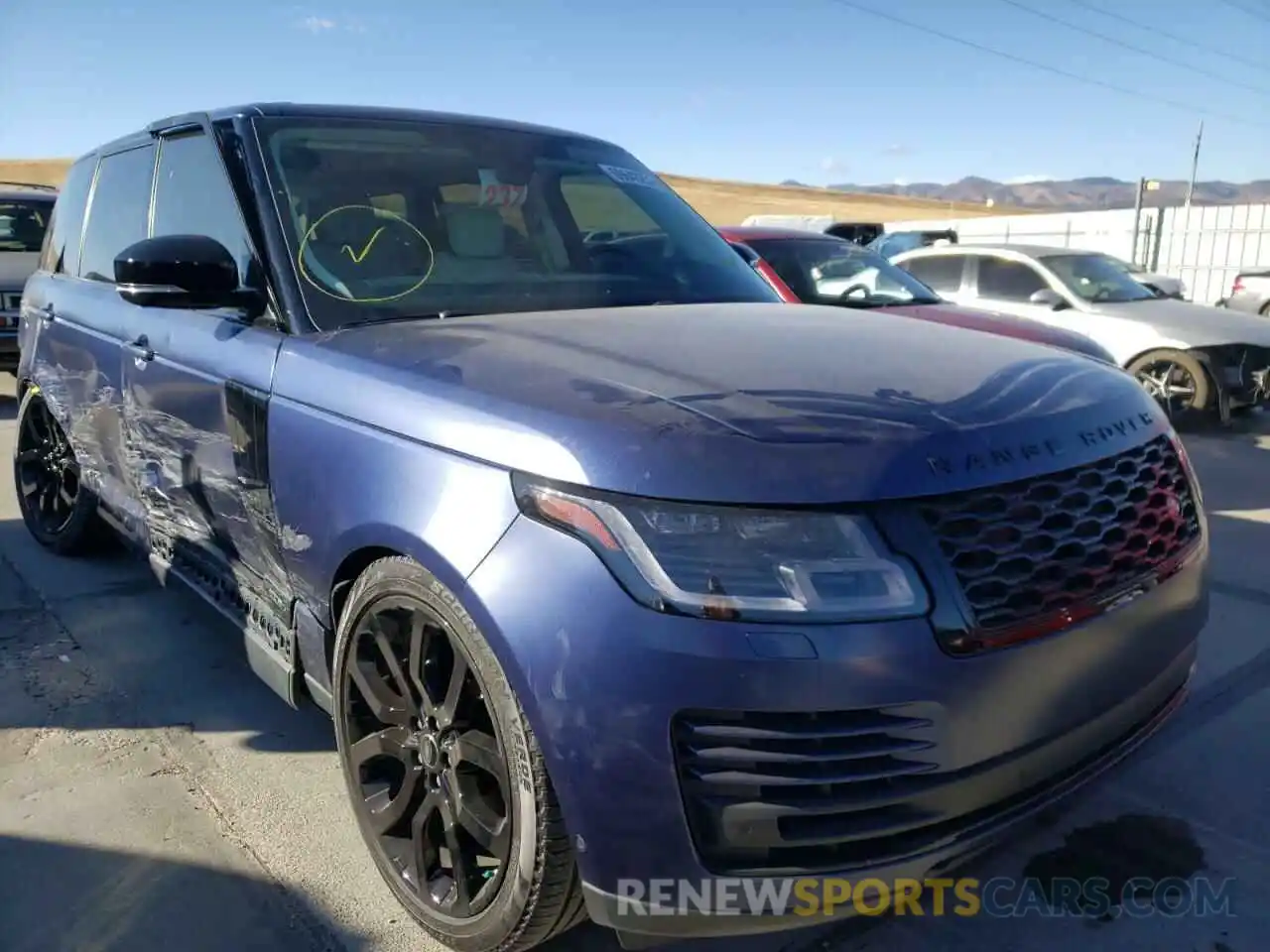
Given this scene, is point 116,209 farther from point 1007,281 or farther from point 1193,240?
point 1193,240

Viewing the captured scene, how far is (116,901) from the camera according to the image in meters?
2.42

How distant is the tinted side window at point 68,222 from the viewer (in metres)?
4.44

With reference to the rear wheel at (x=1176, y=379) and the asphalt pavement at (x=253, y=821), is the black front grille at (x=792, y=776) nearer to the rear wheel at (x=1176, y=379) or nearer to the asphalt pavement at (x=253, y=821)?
the asphalt pavement at (x=253, y=821)

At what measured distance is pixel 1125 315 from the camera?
882 cm

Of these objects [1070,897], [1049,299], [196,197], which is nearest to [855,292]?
[1049,299]

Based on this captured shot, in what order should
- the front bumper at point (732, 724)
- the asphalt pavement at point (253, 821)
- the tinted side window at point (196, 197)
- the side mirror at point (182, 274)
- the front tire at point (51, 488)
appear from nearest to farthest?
the front bumper at point (732, 724) < the asphalt pavement at point (253, 821) < the side mirror at point (182, 274) < the tinted side window at point (196, 197) < the front tire at point (51, 488)

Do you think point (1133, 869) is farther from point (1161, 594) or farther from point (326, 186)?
point (326, 186)

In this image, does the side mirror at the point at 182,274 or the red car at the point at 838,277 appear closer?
the side mirror at the point at 182,274

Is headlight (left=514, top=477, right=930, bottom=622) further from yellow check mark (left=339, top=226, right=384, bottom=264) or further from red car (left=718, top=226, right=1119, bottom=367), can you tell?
red car (left=718, top=226, right=1119, bottom=367)

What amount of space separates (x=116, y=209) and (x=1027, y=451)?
3623 millimetres

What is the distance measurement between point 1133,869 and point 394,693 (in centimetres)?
183

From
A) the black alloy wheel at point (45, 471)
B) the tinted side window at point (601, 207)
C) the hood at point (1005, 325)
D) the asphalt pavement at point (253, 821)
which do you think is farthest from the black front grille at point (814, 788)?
the hood at point (1005, 325)

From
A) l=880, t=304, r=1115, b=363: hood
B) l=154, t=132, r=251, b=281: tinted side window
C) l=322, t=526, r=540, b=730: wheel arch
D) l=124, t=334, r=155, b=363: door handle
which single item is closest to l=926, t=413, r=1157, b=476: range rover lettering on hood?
l=322, t=526, r=540, b=730: wheel arch

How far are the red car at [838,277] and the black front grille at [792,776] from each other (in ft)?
16.7
